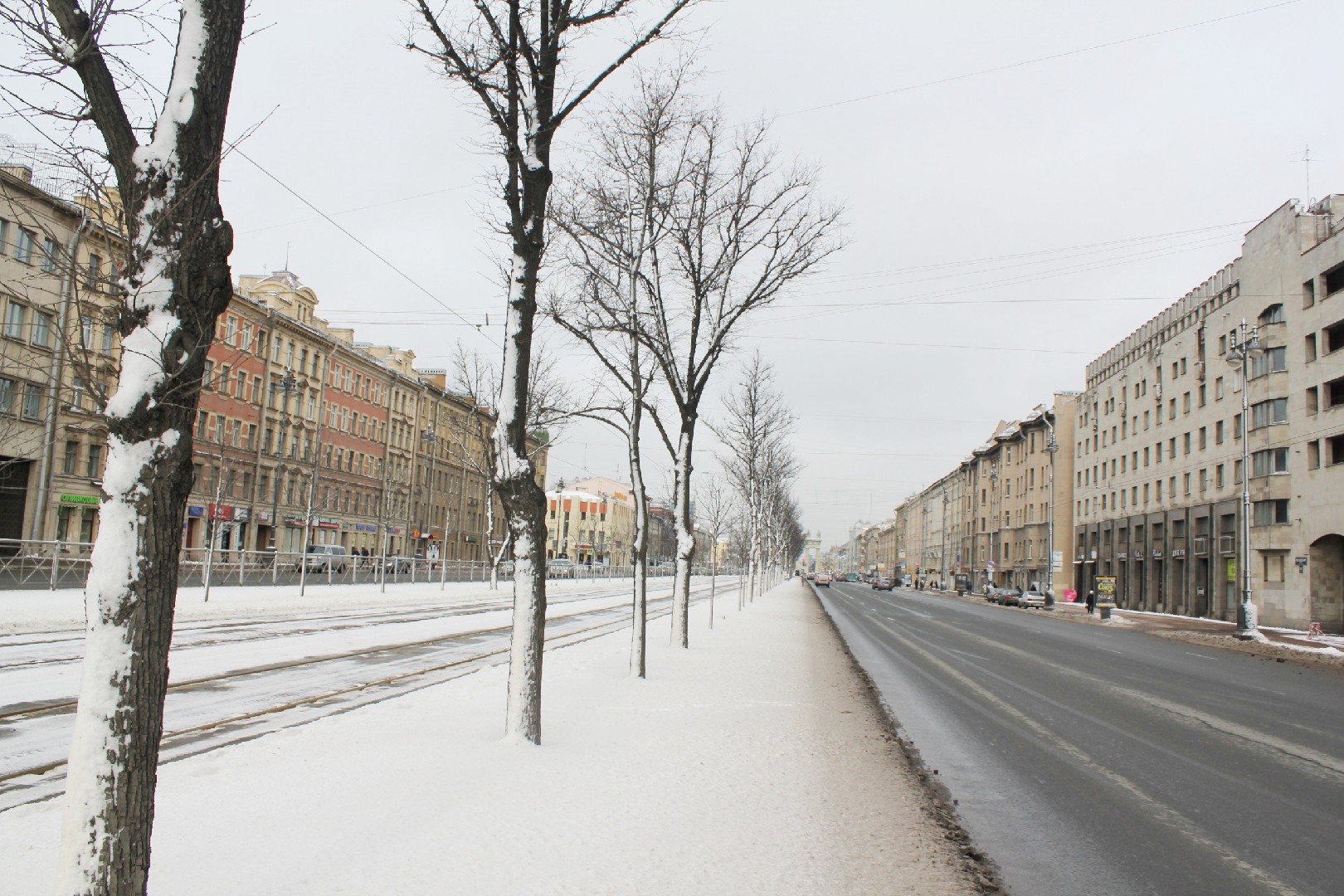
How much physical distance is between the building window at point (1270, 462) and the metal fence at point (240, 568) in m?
37.6

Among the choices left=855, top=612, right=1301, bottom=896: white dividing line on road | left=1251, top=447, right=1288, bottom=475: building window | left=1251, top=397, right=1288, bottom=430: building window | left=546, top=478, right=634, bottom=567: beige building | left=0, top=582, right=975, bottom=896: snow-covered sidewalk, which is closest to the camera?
left=0, top=582, right=975, bottom=896: snow-covered sidewalk

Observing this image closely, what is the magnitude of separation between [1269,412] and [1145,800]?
44.3m

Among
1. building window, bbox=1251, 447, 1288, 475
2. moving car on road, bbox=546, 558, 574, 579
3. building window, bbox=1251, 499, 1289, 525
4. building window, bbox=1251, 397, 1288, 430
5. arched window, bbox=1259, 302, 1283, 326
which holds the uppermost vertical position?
arched window, bbox=1259, 302, 1283, 326

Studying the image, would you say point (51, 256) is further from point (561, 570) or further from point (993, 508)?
point (993, 508)

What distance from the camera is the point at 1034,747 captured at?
377 inches

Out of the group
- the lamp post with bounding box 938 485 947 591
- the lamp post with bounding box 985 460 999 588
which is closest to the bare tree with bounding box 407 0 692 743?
the lamp post with bounding box 985 460 999 588

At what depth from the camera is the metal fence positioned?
24.0m

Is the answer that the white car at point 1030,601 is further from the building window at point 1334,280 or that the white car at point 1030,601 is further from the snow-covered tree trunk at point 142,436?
the snow-covered tree trunk at point 142,436

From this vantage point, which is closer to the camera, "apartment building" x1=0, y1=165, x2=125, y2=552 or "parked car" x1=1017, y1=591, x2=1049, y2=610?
"apartment building" x1=0, y1=165, x2=125, y2=552

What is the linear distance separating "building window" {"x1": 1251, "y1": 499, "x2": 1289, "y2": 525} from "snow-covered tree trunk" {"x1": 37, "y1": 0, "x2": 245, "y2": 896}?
4874 centimetres

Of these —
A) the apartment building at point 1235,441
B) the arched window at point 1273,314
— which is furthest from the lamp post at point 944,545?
the arched window at point 1273,314

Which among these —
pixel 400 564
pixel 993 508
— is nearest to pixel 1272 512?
pixel 400 564

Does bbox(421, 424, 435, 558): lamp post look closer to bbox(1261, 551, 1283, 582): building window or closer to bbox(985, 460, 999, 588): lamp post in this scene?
bbox(1261, 551, 1283, 582): building window

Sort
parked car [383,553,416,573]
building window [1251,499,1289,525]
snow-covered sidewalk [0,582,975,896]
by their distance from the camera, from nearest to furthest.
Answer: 1. snow-covered sidewalk [0,582,975,896]
2. building window [1251,499,1289,525]
3. parked car [383,553,416,573]
